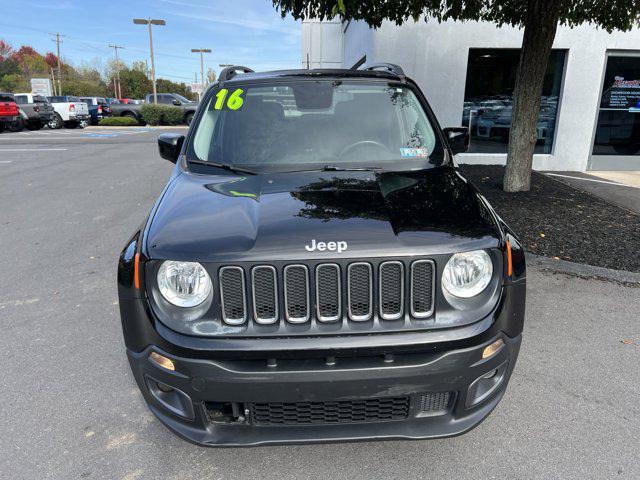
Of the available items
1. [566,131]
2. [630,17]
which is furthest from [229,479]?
[566,131]

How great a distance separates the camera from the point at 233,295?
2.04 meters

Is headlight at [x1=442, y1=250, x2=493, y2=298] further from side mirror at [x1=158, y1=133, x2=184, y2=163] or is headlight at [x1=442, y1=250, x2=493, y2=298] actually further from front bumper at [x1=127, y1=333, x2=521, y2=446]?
side mirror at [x1=158, y1=133, x2=184, y2=163]

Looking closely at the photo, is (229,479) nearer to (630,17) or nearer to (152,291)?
(152,291)

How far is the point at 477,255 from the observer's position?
214 centimetres

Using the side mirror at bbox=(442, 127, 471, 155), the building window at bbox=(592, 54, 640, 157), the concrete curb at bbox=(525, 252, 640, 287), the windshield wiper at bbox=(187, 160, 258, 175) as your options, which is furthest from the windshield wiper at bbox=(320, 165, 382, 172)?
the building window at bbox=(592, 54, 640, 157)

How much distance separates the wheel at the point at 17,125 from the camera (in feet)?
84.1

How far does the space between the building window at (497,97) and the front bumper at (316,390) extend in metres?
9.72

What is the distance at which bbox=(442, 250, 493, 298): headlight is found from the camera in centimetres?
212

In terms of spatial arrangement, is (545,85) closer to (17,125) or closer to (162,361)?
(162,361)

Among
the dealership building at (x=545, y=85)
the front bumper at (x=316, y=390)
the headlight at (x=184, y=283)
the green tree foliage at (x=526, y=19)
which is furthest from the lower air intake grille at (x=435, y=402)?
the dealership building at (x=545, y=85)

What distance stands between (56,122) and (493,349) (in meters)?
31.3

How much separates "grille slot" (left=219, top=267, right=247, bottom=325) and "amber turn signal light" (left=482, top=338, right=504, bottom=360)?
1020mm

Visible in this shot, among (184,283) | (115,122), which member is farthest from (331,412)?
(115,122)

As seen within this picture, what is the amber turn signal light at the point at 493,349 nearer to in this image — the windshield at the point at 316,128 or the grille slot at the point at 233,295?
the grille slot at the point at 233,295
